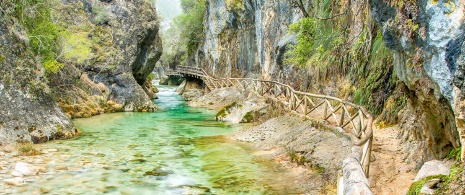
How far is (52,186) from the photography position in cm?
685

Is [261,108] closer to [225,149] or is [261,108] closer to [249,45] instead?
[225,149]

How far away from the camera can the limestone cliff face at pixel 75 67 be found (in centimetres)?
1077

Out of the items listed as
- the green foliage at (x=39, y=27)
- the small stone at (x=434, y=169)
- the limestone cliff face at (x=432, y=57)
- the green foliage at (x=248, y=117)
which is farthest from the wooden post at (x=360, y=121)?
the green foliage at (x=39, y=27)

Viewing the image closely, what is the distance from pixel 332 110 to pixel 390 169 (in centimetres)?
310

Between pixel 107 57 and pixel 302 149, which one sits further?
pixel 107 57

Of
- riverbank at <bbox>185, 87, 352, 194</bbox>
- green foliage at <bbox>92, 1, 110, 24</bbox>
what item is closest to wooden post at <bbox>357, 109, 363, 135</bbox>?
riverbank at <bbox>185, 87, 352, 194</bbox>

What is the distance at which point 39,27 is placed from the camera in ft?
46.4

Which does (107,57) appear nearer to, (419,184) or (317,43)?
(317,43)

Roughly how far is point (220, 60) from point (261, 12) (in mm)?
11687

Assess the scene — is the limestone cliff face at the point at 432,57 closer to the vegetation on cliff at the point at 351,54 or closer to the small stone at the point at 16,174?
the vegetation on cliff at the point at 351,54

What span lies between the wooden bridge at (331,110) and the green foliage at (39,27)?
29.8 feet

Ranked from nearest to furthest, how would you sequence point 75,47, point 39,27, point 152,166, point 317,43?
point 152,166, point 39,27, point 317,43, point 75,47

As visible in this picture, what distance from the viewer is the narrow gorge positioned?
4363mm

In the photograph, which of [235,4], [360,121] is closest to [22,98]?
[360,121]
